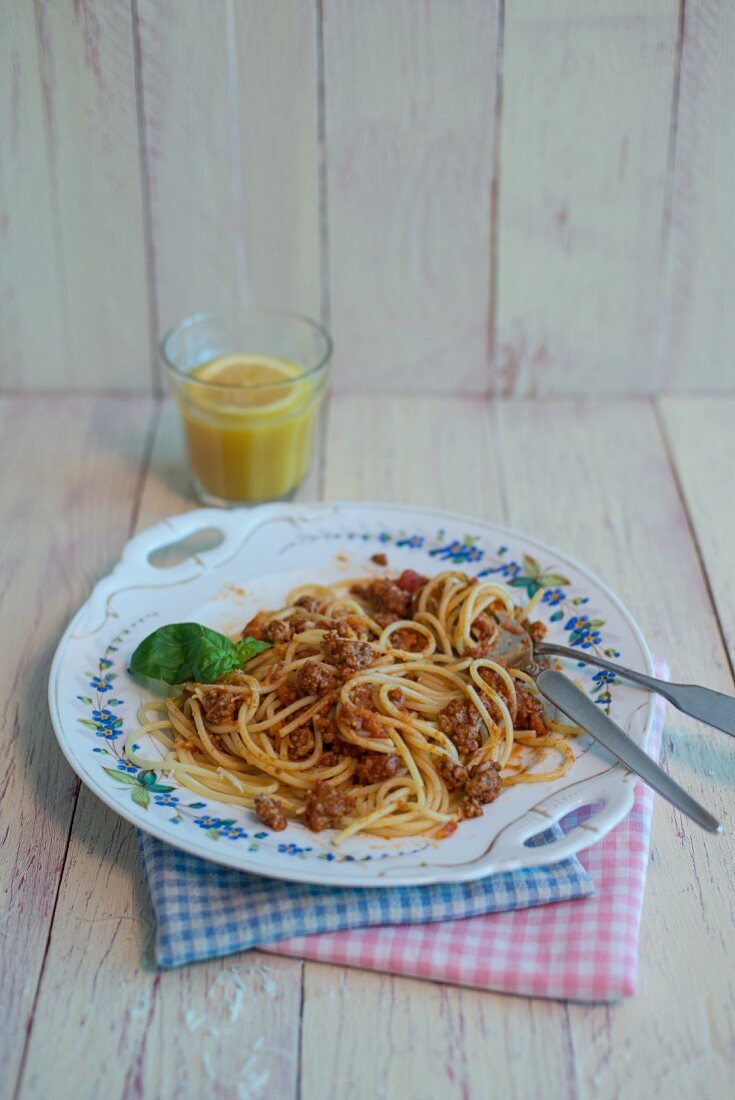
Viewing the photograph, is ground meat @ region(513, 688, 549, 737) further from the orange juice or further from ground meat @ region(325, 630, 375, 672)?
the orange juice

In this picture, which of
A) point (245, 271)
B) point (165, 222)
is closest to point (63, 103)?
point (165, 222)

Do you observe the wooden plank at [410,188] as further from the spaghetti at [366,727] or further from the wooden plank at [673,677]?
the spaghetti at [366,727]

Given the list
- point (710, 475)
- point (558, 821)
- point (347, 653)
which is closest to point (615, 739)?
point (558, 821)

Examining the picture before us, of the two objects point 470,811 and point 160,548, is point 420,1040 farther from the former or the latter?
point 160,548

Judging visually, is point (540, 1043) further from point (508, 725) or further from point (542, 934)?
point (508, 725)

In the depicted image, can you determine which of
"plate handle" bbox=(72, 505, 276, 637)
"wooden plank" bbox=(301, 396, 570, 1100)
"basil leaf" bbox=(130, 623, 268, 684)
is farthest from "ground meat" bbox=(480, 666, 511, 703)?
"plate handle" bbox=(72, 505, 276, 637)
